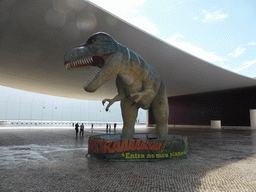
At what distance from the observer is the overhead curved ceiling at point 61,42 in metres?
9.14

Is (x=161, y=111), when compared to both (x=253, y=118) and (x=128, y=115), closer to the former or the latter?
(x=128, y=115)

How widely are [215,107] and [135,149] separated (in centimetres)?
2855

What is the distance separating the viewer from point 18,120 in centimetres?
3619

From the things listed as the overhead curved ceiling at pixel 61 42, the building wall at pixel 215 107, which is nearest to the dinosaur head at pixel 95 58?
the overhead curved ceiling at pixel 61 42

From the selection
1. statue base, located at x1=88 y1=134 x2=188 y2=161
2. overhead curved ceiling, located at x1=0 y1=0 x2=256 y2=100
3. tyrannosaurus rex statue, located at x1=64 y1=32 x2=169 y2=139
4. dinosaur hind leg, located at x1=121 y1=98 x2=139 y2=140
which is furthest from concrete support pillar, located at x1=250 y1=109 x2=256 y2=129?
dinosaur hind leg, located at x1=121 y1=98 x2=139 y2=140

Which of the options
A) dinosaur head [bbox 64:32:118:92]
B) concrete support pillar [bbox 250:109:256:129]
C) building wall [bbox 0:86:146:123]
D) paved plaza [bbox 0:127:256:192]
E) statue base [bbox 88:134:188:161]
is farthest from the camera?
building wall [bbox 0:86:146:123]

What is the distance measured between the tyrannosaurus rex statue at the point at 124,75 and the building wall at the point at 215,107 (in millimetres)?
26265

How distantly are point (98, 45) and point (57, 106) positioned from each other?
3887cm

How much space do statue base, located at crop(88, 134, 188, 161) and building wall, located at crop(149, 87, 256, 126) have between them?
87.0 ft

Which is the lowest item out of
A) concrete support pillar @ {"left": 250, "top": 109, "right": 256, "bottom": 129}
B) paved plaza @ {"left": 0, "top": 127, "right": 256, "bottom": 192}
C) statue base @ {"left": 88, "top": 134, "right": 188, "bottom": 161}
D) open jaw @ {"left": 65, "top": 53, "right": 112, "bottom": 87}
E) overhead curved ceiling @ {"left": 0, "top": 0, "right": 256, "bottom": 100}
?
paved plaza @ {"left": 0, "top": 127, "right": 256, "bottom": 192}

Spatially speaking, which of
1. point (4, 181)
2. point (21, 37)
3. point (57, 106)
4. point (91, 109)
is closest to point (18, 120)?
point (57, 106)

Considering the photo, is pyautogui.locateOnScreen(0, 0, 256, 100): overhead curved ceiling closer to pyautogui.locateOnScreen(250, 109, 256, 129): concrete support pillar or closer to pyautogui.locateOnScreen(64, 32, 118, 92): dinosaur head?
pyautogui.locateOnScreen(64, 32, 118, 92): dinosaur head

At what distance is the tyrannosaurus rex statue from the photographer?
183 inches

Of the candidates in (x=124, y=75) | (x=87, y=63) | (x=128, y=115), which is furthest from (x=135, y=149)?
(x=87, y=63)
